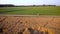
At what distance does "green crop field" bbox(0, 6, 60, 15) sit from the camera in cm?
139

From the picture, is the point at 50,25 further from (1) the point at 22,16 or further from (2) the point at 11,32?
(2) the point at 11,32

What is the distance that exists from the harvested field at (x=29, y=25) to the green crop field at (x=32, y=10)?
6cm

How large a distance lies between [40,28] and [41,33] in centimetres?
7

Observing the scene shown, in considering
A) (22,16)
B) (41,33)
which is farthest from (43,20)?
(22,16)

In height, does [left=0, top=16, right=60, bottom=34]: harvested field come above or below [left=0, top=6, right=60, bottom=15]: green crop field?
below

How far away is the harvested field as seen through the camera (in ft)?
4.51

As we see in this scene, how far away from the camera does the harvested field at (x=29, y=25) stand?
1.38 m

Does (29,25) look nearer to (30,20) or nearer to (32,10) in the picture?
(30,20)

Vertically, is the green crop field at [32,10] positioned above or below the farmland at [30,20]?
above

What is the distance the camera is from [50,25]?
4.53 ft

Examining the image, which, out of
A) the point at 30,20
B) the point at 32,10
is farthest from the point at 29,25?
the point at 32,10

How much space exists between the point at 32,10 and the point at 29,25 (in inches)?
8.3

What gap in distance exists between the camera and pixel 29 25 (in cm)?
141

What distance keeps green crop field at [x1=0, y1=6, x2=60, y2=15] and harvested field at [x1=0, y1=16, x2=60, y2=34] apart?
57 millimetres
